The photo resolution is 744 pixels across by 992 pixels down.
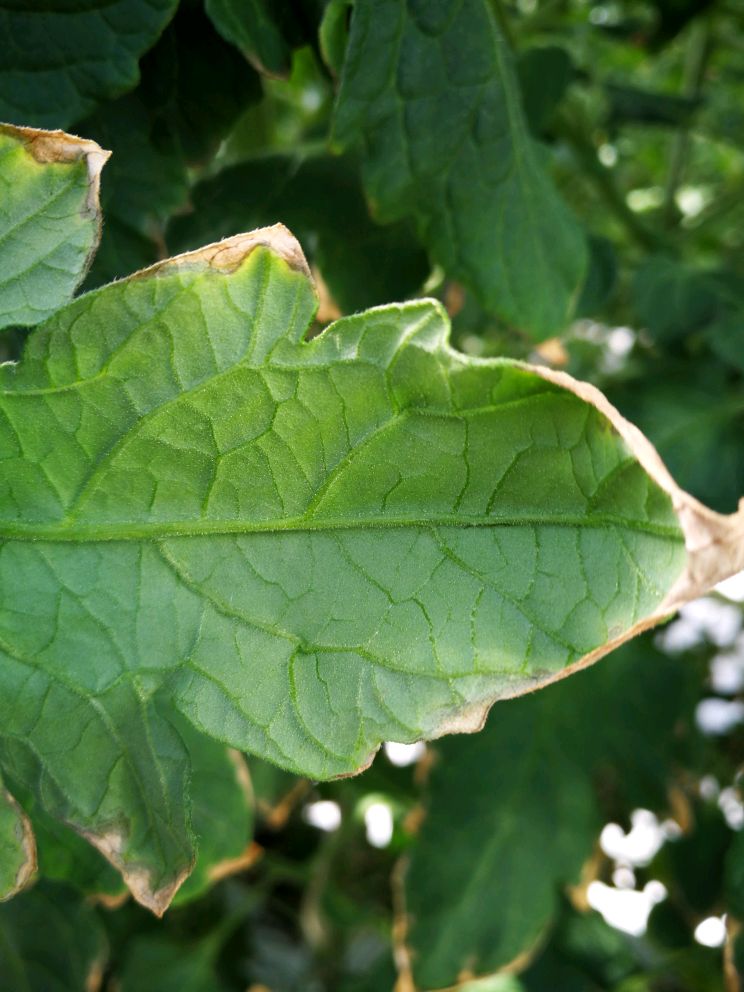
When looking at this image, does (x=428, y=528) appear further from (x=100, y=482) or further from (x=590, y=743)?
(x=590, y=743)

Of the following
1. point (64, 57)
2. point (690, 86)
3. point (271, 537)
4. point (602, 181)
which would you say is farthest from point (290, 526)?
point (690, 86)

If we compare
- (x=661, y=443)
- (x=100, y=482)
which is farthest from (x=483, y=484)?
(x=661, y=443)

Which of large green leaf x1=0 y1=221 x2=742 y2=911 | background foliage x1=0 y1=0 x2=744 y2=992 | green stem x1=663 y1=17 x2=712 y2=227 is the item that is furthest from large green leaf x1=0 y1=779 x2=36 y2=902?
green stem x1=663 y1=17 x2=712 y2=227

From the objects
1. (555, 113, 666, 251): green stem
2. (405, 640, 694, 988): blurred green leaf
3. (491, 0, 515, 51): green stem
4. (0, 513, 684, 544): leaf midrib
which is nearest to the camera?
(0, 513, 684, 544): leaf midrib

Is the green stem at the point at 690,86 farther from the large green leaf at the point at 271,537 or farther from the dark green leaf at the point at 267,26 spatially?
the large green leaf at the point at 271,537

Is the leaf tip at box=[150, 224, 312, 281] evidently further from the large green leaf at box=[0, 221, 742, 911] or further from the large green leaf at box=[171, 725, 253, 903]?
the large green leaf at box=[171, 725, 253, 903]

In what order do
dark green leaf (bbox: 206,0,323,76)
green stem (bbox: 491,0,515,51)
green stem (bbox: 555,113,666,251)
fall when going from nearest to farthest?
dark green leaf (bbox: 206,0,323,76)
green stem (bbox: 491,0,515,51)
green stem (bbox: 555,113,666,251)

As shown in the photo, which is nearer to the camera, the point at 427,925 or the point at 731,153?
the point at 427,925

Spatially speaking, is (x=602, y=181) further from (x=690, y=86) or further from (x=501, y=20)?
(x=501, y=20)

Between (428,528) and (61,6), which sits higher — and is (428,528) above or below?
below
